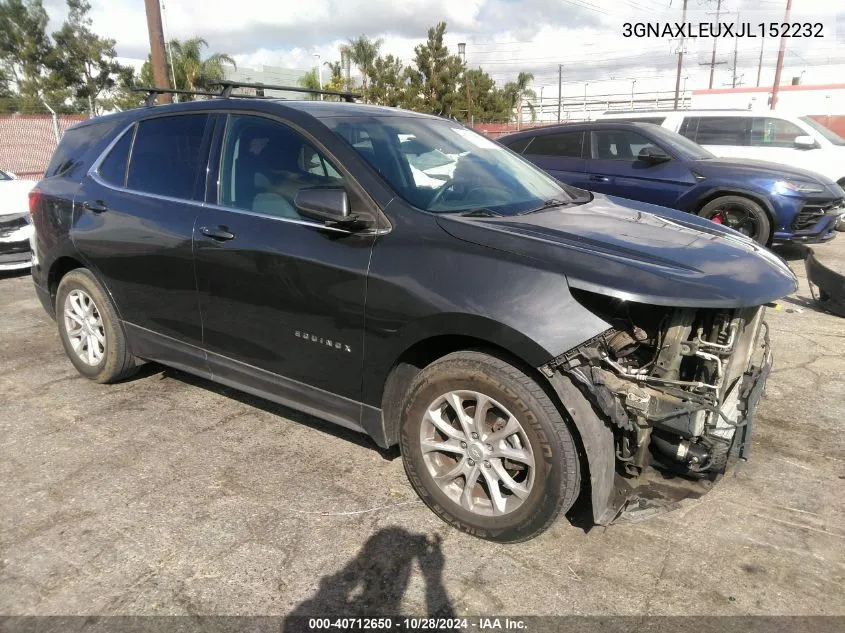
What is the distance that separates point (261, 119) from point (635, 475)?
2479 millimetres

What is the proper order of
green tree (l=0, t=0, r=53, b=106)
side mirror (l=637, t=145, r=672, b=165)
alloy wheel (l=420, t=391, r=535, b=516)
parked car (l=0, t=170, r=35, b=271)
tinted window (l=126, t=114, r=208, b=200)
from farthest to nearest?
green tree (l=0, t=0, r=53, b=106) → side mirror (l=637, t=145, r=672, b=165) → parked car (l=0, t=170, r=35, b=271) → tinted window (l=126, t=114, r=208, b=200) → alloy wheel (l=420, t=391, r=535, b=516)

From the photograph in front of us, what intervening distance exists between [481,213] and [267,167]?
3.75 ft

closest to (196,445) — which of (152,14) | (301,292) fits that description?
(301,292)

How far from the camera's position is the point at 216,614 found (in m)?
2.30

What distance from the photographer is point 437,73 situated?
30906mm

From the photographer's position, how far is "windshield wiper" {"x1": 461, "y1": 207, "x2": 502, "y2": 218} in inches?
113

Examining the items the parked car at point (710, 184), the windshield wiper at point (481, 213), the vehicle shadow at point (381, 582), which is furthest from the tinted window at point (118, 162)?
the parked car at point (710, 184)

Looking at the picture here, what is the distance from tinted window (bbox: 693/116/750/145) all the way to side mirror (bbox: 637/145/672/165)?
2.95 meters

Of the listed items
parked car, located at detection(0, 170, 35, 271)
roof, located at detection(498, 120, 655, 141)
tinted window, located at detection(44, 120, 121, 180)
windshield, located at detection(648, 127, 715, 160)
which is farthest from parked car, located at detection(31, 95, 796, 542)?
roof, located at detection(498, 120, 655, 141)

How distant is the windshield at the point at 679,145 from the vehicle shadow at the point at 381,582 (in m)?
6.77

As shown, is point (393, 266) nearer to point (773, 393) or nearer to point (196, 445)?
point (196, 445)

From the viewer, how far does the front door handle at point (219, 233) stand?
10.5 ft

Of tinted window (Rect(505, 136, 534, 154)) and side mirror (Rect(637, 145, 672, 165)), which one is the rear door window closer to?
side mirror (Rect(637, 145, 672, 165))

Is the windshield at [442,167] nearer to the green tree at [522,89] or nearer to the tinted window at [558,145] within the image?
the tinted window at [558,145]
